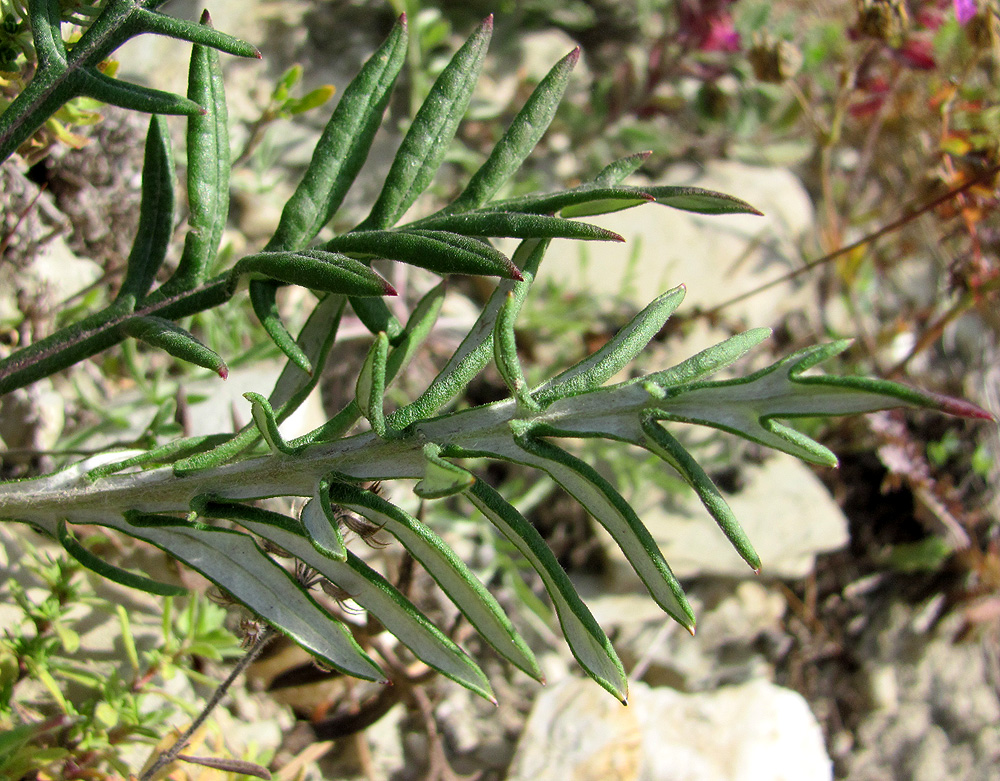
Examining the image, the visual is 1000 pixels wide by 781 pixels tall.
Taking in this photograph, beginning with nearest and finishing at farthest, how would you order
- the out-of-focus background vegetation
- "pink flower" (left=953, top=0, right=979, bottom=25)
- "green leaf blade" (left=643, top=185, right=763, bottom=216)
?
"green leaf blade" (left=643, top=185, right=763, bottom=216), the out-of-focus background vegetation, "pink flower" (left=953, top=0, right=979, bottom=25)

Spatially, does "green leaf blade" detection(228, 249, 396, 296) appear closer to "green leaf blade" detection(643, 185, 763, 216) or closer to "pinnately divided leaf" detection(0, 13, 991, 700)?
"pinnately divided leaf" detection(0, 13, 991, 700)

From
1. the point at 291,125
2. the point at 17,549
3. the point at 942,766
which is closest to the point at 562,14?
the point at 291,125

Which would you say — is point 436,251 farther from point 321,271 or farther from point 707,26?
point 707,26

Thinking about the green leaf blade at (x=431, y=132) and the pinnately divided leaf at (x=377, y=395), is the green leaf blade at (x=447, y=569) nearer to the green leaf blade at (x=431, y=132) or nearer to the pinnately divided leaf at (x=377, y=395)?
the pinnately divided leaf at (x=377, y=395)

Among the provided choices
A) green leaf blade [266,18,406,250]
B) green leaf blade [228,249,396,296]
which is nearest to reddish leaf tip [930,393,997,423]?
green leaf blade [228,249,396,296]

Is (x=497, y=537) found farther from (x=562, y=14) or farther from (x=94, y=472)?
(x=562, y=14)

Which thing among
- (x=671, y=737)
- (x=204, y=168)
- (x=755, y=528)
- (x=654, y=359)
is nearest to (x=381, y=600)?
(x=204, y=168)

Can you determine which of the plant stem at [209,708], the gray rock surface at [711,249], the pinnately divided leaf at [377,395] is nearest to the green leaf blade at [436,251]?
the pinnately divided leaf at [377,395]
